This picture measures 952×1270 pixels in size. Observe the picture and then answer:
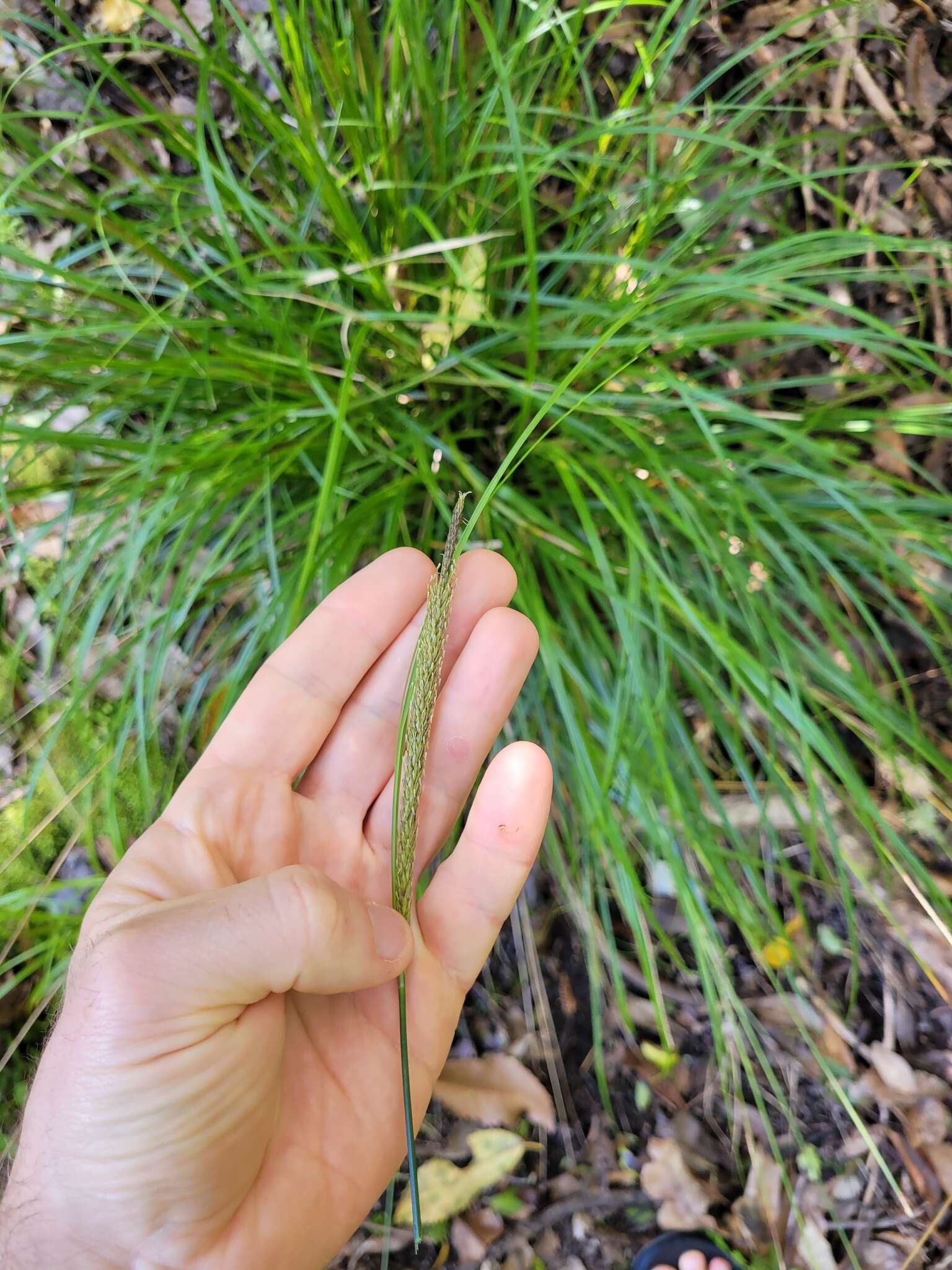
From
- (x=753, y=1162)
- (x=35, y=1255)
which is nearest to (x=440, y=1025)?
(x=35, y=1255)

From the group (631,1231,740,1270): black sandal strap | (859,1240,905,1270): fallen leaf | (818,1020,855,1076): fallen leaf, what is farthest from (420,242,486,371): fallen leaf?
(859,1240,905,1270): fallen leaf

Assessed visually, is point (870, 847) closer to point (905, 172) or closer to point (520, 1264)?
point (520, 1264)

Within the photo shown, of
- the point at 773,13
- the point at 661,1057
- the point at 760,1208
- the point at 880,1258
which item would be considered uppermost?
the point at 773,13

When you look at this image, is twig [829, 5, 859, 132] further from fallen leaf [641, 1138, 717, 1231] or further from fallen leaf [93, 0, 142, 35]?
fallen leaf [641, 1138, 717, 1231]

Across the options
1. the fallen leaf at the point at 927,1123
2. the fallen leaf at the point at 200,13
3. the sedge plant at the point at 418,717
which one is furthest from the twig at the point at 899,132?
the fallen leaf at the point at 927,1123

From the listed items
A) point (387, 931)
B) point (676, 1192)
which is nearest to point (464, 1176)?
point (676, 1192)

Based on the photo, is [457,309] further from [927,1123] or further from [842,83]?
[927,1123]
